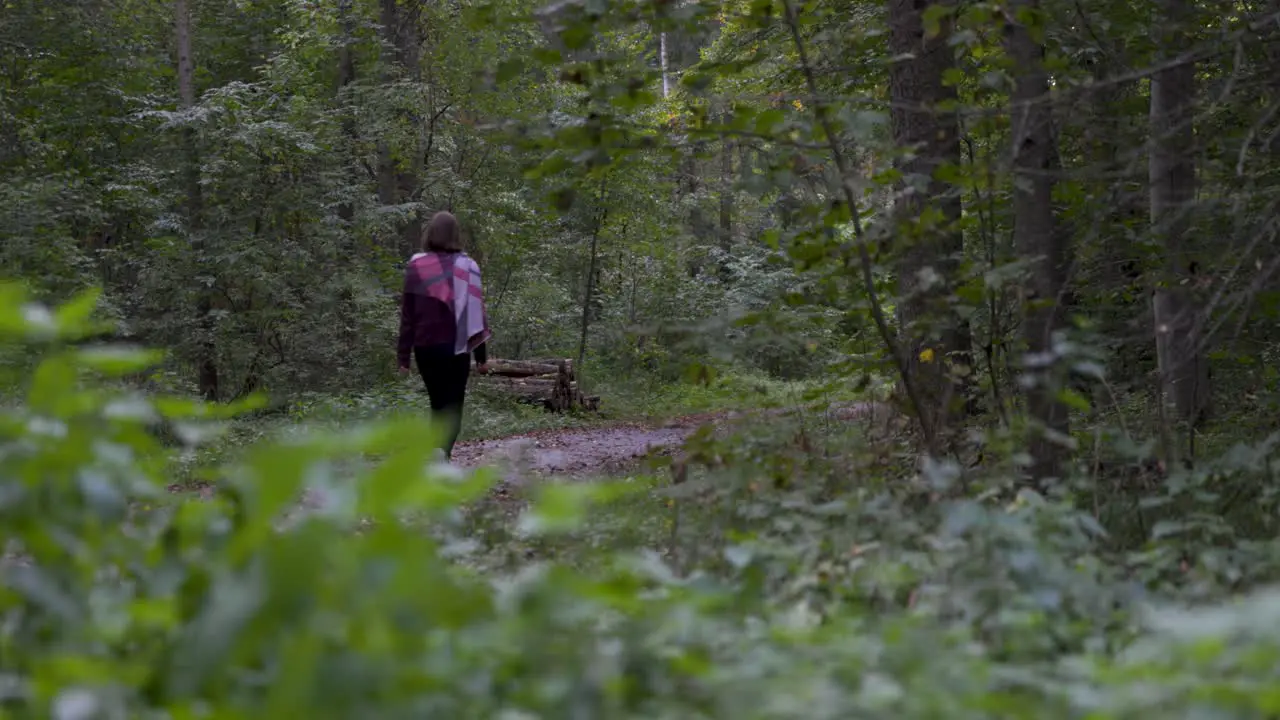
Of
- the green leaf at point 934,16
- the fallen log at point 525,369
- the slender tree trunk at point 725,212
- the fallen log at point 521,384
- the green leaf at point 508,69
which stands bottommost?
the fallen log at point 521,384

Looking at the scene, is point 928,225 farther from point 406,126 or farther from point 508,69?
point 406,126

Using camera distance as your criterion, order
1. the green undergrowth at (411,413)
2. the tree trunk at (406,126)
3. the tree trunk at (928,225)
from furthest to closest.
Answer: the tree trunk at (406,126) < the green undergrowth at (411,413) < the tree trunk at (928,225)

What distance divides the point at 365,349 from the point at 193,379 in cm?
395

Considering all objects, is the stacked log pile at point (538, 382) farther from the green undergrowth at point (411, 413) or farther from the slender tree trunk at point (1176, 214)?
the slender tree trunk at point (1176, 214)

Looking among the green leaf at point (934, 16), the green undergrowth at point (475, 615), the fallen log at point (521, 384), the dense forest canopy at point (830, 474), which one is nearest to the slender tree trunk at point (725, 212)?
the fallen log at point (521, 384)

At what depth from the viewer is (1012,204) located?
23.0 feet

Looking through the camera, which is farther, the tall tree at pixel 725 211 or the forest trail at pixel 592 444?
the tall tree at pixel 725 211

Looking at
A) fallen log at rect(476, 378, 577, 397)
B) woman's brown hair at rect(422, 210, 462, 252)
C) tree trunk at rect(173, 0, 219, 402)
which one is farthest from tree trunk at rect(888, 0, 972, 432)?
tree trunk at rect(173, 0, 219, 402)

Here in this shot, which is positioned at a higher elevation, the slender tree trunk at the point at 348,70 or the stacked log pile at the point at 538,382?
the slender tree trunk at the point at 348,70

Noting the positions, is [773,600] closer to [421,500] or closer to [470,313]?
[421,500]

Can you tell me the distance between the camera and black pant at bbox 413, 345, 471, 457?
8930 mm

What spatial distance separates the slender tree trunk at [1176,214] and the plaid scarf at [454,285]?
5064 millimetres

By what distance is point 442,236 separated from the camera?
896 cm

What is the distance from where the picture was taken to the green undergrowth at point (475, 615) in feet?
5.86
